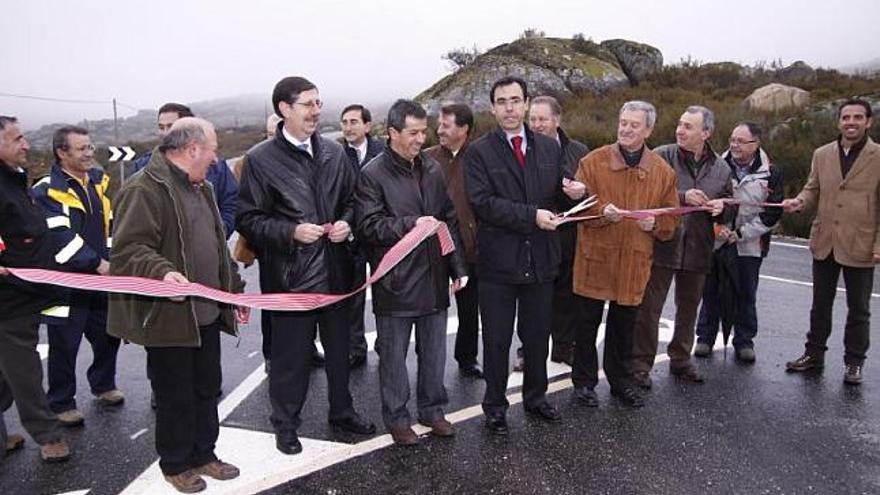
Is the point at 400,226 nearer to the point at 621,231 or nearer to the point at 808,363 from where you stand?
the point at 621,231

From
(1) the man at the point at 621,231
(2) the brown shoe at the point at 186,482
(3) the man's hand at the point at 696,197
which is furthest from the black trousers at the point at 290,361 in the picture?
(3) the man's hand at the point at 696,197

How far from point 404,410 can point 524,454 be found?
840 mm

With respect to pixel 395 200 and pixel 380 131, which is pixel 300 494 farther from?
pixel 380 131

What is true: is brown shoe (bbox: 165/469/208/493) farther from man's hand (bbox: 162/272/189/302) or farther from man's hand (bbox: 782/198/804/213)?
man's hand (bbox: 782/198/804/213)

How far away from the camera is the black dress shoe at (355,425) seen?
4.64 meters

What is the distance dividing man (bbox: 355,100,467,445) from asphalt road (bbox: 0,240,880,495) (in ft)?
0.97

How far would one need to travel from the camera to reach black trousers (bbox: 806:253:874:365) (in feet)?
18.2

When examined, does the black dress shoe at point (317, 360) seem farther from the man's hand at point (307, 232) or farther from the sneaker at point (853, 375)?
the sneaker at point (853, 375)

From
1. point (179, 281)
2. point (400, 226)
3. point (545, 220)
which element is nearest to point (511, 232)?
point (545, 220)

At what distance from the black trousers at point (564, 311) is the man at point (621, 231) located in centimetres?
80

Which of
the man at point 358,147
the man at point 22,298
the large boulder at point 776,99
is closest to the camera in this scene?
the man at point 22,298

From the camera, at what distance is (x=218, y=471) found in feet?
13.3

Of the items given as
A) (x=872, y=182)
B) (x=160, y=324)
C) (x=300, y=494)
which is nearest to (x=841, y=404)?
(x=872, y=182)

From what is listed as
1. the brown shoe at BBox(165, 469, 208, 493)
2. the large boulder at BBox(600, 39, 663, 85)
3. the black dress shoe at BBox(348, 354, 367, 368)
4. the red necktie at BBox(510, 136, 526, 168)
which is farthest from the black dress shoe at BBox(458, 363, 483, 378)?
the large boulder at BBox(600, 39, 663, 85)
